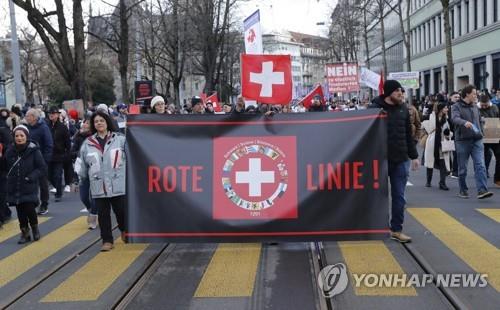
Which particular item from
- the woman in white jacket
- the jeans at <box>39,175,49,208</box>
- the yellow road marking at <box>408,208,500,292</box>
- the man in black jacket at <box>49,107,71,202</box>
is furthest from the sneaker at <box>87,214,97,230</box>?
the woman in white jacket

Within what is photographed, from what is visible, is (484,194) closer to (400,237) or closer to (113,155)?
(400,237)

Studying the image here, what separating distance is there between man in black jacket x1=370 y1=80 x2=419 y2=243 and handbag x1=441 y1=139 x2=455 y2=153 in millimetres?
4672

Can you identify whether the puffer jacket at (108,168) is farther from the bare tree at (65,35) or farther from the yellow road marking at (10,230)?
the bare tree at (65,35)

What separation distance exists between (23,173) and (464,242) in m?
5.72

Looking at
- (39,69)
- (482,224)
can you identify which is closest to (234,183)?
(482,224)

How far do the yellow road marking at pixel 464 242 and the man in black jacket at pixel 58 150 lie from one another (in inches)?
269

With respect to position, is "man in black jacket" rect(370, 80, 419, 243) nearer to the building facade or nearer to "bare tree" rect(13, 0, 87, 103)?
"bare tree" rect(13, 0, 87, 103)

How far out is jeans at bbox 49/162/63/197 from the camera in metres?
12.7

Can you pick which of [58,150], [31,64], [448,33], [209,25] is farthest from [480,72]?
[31,64]

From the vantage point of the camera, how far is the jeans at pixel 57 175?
12688 mm

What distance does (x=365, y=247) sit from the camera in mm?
7430

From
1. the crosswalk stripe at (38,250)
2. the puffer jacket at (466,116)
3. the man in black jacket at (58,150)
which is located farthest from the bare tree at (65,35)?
the puffer jacket at (466,116)

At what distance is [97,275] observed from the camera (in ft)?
21.9

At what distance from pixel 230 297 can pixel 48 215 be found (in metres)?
6.13
